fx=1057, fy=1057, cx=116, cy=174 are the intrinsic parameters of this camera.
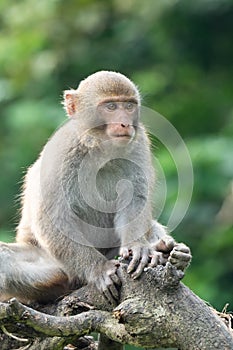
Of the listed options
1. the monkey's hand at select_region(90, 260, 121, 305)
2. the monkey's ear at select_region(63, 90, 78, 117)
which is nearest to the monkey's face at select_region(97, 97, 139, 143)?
the monkey's ear at select_region(63, 90, 78, 117)

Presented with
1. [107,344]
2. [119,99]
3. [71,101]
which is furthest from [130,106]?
[107,344]

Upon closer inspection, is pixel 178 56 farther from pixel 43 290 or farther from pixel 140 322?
pixel 140 322

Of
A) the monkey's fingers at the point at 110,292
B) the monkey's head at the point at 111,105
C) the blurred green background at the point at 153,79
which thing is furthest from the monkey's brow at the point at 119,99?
the blurred green background at the point at 153,79

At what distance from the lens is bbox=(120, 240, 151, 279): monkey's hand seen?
21.5ft

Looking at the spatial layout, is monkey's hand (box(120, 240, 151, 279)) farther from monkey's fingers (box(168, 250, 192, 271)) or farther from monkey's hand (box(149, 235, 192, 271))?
monkey's fingers (box(168, 250, 192, 271))

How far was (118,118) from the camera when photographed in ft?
25.8

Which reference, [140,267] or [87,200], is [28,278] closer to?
[87,200]

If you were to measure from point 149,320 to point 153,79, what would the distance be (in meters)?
10.2

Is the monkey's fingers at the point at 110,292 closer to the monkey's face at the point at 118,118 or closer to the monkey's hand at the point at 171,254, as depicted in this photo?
the monkey's hand at the point at 171,254

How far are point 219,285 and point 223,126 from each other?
127 inches

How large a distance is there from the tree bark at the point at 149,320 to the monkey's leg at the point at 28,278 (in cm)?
107

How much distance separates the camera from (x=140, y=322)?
6.19 meters

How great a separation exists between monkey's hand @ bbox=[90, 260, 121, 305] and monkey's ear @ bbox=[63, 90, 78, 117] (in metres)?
1.50

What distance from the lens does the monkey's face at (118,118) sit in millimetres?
7770
